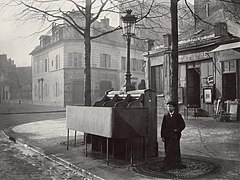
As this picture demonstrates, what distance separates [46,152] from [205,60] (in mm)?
12356

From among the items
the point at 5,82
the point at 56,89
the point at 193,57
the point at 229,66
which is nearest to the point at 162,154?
the point at 229,66

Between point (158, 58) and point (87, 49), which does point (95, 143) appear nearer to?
point (87, 49)

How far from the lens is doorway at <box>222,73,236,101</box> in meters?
16.4

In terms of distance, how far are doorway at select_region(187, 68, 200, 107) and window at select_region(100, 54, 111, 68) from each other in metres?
17.6

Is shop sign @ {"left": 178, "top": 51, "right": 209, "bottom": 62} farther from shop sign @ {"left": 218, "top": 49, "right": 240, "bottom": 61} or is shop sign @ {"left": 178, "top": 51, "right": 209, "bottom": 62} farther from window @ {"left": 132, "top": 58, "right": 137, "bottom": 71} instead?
window @ {"left": 132, "top": 58, "right": 137, "bottom": 71}

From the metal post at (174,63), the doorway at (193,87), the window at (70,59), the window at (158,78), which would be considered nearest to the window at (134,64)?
the window at (70,59)

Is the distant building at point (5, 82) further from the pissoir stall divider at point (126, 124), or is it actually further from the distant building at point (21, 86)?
the pissoir stall divider at point (126, 124)

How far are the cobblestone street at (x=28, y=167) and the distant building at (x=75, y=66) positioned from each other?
2363cm

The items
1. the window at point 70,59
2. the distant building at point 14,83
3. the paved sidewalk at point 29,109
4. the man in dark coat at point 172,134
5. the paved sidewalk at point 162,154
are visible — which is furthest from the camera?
the distant building at point 14,83

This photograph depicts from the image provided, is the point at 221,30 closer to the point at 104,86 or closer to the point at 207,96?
the point at 207,96

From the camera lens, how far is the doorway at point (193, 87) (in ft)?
61.6

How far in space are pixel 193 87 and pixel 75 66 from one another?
1806 cm

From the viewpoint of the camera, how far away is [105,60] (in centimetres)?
3556

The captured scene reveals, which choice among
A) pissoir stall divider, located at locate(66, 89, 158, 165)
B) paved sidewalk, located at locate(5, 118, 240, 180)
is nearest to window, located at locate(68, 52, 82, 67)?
paved sidewalk, located at locate(5, 118, 240, 180)
